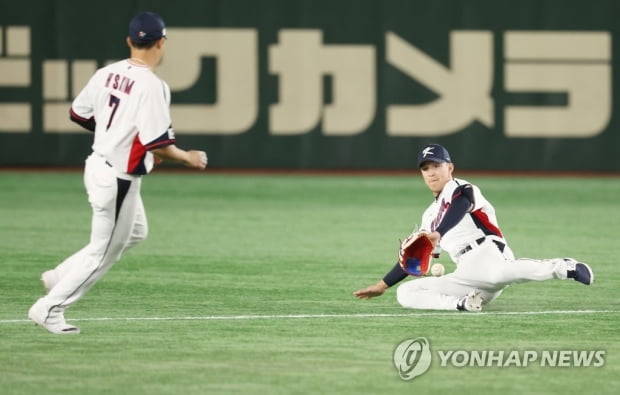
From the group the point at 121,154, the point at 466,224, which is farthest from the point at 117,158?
the point at 466,224

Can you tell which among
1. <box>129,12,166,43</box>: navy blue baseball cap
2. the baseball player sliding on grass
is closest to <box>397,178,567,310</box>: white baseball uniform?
the baseball player sliding on grass

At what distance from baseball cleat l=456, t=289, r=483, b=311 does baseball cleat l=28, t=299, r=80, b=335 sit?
264cm

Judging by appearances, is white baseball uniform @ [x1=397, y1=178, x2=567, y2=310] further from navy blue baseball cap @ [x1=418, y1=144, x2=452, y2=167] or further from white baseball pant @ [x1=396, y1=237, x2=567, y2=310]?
navy blue baseball cap @ [x1=418, y1=144, x2=452, y2=167]

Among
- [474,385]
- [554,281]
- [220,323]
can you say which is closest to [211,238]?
[554,281]

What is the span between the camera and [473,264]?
9.27 m

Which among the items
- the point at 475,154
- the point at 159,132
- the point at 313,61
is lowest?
the point at 475,154

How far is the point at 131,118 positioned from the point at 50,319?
1.29 m

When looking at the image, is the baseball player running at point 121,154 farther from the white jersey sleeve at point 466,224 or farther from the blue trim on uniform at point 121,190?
the white jersey sleeve at point 466,224

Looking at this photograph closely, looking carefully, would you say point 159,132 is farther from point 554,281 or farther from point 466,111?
point 466,111

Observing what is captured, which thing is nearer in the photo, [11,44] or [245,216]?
[245,216]

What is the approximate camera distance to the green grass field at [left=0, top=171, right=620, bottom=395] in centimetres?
706

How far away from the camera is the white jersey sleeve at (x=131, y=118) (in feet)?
25.9

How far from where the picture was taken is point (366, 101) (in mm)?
21609

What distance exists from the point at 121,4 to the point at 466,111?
567cm
